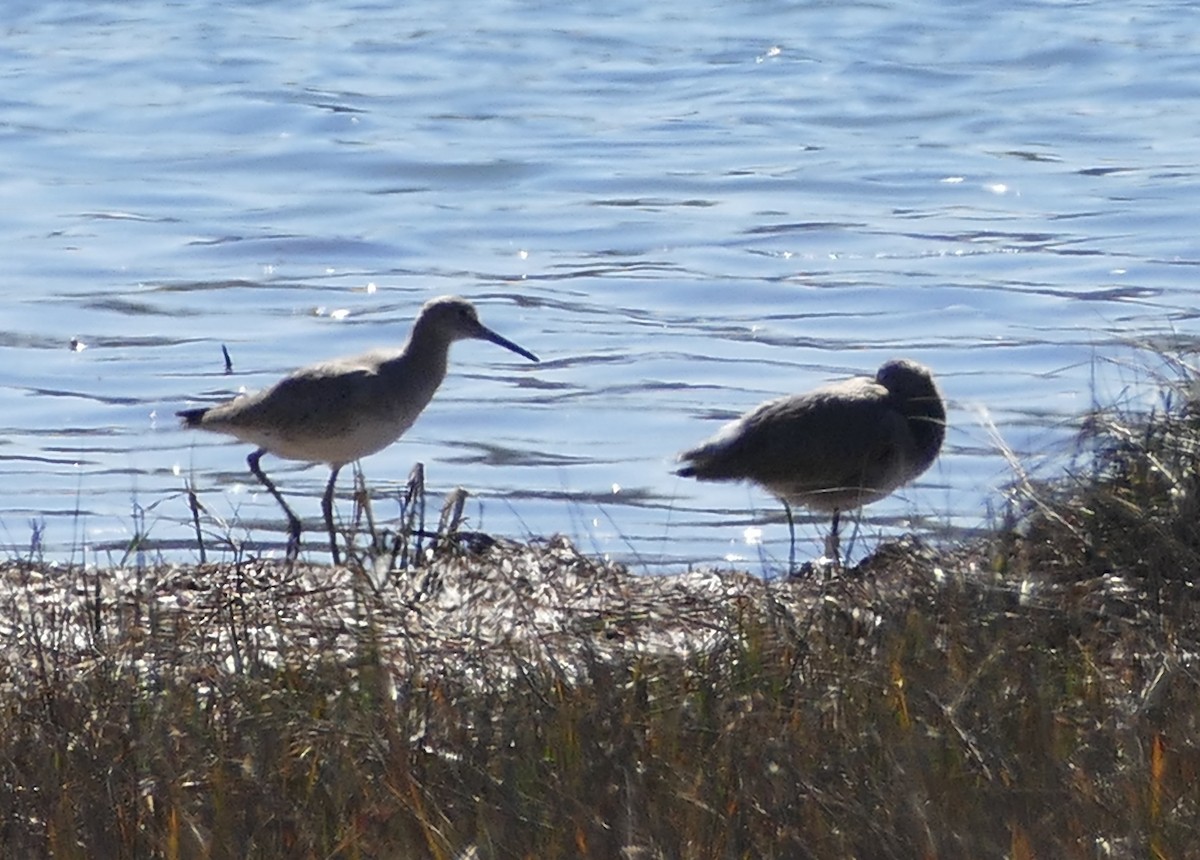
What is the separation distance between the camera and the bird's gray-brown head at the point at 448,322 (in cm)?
944

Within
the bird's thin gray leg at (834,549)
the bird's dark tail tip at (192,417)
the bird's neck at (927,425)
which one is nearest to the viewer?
the bird's thin gray leg at (834,549)

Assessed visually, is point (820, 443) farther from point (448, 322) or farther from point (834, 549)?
point (448, 322)

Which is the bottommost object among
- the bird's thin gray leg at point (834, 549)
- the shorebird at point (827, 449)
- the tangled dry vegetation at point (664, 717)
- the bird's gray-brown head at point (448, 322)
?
the tangled dry vegetation at point (664, 717)

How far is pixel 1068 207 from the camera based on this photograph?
16750 millimetres

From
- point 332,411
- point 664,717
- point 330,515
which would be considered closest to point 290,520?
point 330,515

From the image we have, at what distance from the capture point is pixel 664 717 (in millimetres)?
4949

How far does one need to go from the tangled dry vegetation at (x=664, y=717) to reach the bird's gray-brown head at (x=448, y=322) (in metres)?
3.37

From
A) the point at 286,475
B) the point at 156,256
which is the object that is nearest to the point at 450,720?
the point at 286,475

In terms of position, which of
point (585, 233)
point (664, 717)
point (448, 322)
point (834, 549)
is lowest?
point (664, 717)

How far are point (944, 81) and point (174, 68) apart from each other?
7.18 metres

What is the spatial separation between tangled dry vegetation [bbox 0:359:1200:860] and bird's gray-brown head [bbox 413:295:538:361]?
11.0ft

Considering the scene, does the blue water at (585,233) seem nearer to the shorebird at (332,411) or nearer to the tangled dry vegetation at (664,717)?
the shorebird at (332,411)

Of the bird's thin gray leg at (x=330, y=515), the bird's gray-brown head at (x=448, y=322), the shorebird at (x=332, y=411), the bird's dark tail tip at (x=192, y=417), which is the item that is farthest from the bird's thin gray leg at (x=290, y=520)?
the bird's gray-brown head at (x=448, y=322)

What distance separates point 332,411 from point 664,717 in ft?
13.1
